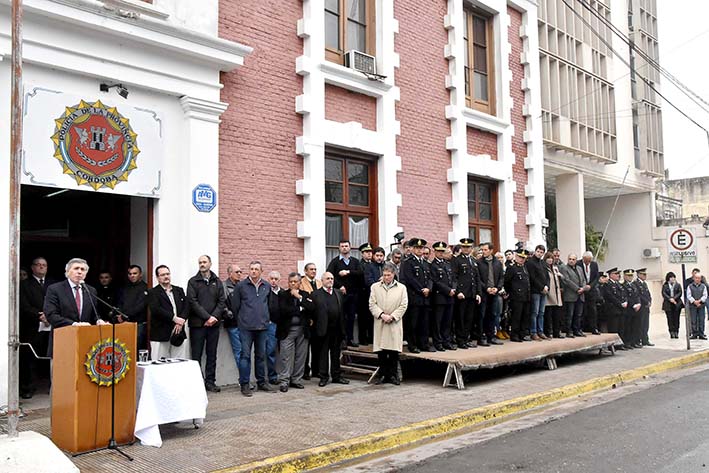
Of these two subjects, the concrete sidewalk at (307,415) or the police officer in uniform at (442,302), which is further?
the police officer in uniform at (442,302)

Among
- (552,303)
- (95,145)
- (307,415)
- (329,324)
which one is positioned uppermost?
(95,145)

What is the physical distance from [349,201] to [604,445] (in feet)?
23.4

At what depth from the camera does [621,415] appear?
9.51 metres

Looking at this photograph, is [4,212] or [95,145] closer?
[4,212]

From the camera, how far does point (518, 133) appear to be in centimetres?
1800

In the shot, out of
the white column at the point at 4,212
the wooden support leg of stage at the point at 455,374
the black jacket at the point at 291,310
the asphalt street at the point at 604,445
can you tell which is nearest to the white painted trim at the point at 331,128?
the black jacket at the point at 291,310

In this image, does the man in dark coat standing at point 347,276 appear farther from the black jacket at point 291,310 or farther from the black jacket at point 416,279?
the black jacket at point 291,310

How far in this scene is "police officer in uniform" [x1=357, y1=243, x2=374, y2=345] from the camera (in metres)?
12.4

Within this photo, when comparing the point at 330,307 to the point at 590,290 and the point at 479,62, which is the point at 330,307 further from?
the point at 479,62

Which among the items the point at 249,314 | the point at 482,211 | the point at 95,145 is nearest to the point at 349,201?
the point at 249,314

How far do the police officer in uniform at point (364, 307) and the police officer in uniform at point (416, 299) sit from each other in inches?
25.5

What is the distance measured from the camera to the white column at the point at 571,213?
23797mm

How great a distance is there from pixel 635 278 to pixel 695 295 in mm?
2207

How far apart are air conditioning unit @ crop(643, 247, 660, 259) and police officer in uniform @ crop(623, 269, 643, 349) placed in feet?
40.2
